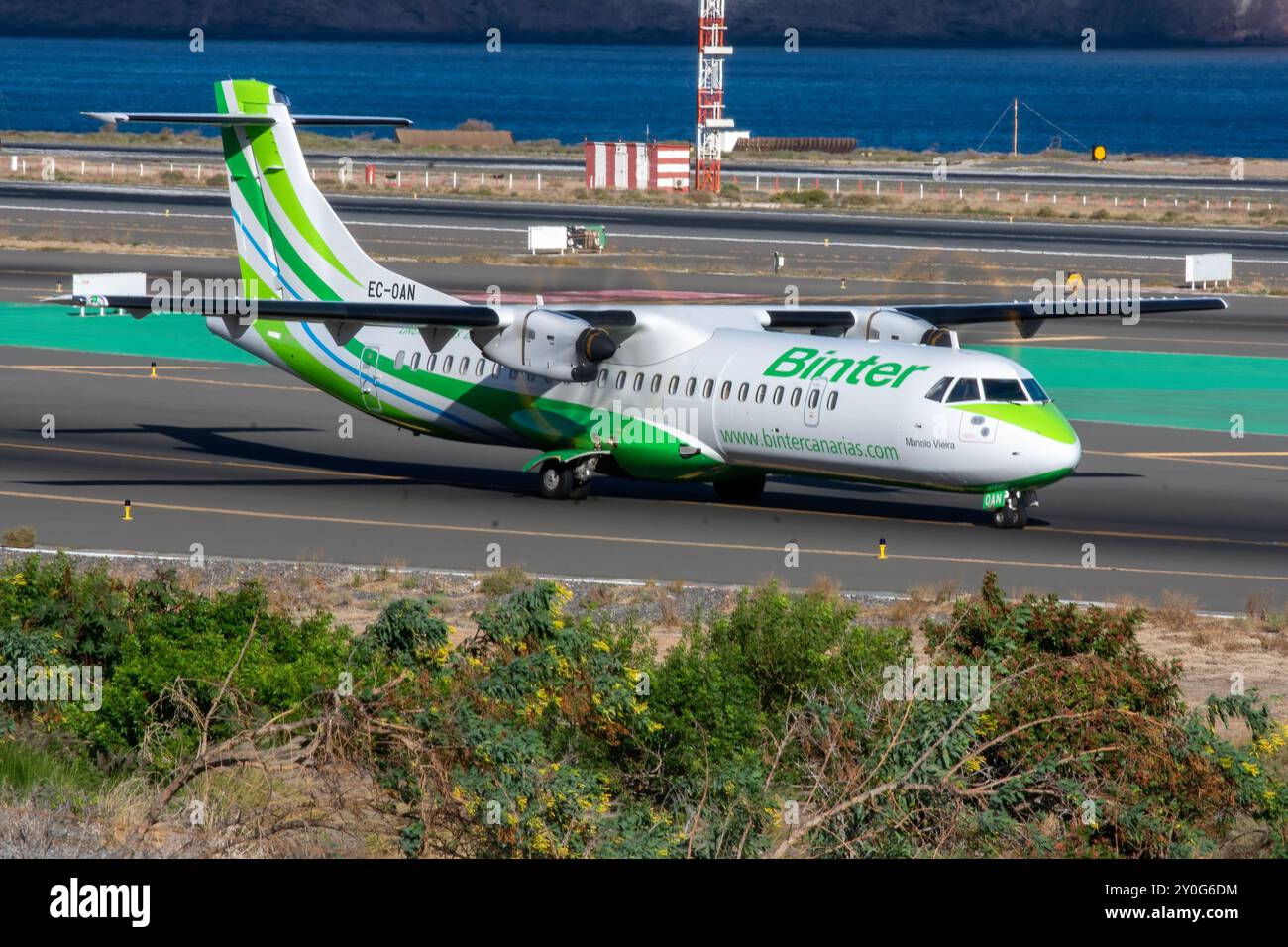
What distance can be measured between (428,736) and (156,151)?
129m

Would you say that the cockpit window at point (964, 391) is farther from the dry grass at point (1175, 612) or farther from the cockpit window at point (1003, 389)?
the dry grass at point (1175, 612)

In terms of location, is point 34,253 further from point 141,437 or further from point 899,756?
point 899,756

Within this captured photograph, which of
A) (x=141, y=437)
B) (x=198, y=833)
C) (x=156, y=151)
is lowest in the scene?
(x=198, y=833)

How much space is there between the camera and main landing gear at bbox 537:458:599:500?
30.4 m

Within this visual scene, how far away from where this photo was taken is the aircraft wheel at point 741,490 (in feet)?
101

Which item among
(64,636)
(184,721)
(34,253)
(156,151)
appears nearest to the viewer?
(184,721)

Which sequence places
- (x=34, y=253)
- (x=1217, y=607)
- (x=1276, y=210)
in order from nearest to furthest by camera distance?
1. (x=1217, y=607)
2. (x=34, y=253)
3. (x=1276, y=210)

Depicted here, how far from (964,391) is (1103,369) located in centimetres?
2187

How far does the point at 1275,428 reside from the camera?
38156 millimetres

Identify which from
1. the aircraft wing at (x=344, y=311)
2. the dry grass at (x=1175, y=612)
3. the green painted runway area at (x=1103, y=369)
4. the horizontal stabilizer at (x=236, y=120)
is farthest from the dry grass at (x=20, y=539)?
the green painted runway area at (x=1103, y=369)

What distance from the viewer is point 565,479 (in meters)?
30.5

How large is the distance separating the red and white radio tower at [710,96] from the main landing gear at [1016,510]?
71.3 meters

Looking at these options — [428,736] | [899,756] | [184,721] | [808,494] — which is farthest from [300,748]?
[808,494]

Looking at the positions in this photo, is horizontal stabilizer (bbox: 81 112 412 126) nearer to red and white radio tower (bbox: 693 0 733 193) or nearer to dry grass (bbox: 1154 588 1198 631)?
dry grass (bbox: 1154 588 1198 631)
